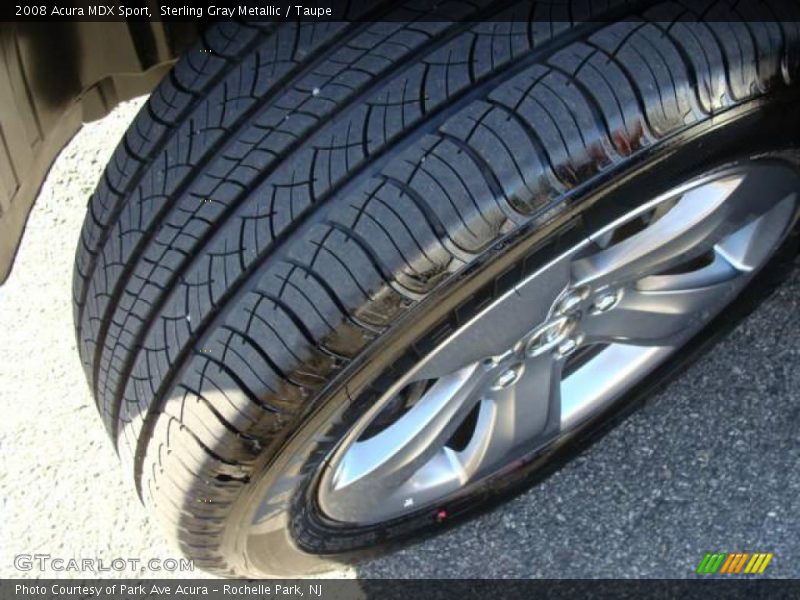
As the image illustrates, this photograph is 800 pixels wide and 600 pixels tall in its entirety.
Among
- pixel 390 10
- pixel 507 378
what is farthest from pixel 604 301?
pixel 390 10

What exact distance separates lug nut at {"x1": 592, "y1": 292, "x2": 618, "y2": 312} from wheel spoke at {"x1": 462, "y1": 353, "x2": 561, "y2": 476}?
13 centimetres

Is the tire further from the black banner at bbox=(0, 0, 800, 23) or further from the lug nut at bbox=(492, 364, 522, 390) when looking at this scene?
the lug nut at bbox=(492, 364, 522, 390)

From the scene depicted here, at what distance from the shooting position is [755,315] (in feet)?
7.06

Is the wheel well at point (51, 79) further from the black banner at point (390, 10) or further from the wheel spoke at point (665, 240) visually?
the wheel spoke at point (665, 240)

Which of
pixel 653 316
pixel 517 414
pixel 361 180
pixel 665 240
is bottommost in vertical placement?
pixel 517 414

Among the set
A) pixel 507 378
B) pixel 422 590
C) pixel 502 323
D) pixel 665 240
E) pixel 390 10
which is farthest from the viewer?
pixel 422 590

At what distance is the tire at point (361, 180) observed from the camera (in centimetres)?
122

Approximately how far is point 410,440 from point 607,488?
1.90 feet

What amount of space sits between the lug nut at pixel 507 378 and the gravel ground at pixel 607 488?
1.44 ft

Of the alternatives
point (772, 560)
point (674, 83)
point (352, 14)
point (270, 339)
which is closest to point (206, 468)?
point (270, 339)

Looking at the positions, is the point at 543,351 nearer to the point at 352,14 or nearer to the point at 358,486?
the point at 358,486

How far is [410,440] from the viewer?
5.62 ft

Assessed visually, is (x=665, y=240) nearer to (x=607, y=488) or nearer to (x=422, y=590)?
(x=607, y=488)

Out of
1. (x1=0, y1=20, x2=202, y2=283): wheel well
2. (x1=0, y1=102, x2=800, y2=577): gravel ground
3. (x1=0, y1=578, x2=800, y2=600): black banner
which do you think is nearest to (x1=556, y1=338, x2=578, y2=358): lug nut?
(x1=0, y1=102, x2=800, y2=577): gravel ground
